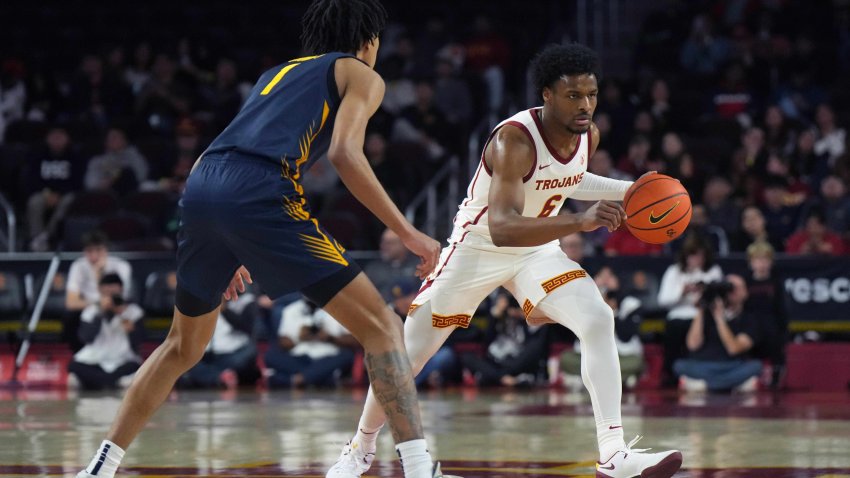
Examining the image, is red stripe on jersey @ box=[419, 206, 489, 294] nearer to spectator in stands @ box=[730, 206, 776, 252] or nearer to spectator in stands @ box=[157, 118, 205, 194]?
spectator in stands @ box=[730, 206, 776, 252]

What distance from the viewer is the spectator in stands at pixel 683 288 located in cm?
1287

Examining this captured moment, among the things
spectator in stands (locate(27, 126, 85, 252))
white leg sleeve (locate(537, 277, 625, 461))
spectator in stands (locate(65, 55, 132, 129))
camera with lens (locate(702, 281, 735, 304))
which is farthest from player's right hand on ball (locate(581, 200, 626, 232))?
spectator in stands (locate(65, 55, 132, 129))

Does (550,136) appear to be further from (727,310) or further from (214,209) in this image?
(727,310)

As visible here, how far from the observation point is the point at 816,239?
13414 millimetres

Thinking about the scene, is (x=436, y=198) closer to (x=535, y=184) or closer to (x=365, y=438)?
(x=535, y=184)

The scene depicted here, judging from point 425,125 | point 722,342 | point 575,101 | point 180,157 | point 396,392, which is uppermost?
point 425,125

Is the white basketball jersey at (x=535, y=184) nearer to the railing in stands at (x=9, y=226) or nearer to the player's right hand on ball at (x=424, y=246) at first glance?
the player's right hand on ball at (x=424, y=246)

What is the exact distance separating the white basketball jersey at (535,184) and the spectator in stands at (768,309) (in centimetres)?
676

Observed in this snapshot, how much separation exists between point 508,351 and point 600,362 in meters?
7.37

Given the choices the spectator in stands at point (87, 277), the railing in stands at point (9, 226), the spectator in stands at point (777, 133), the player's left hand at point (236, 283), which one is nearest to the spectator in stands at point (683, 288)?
the spectator in stands at point (777, 133)

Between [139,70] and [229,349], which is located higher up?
[139,70]

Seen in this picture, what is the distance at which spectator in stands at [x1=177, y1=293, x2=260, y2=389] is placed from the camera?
45.2 feet

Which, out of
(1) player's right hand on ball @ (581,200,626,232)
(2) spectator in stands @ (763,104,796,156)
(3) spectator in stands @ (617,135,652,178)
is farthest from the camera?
(2) spectator in stands @ (763,104,796,156)

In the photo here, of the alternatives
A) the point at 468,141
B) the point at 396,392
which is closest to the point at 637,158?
the point at 468,141
